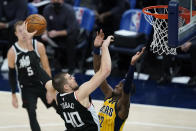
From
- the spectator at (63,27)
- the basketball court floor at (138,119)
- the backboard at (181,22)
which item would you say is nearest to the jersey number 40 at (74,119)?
the backboard at (181,22)

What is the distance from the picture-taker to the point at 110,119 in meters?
6.04

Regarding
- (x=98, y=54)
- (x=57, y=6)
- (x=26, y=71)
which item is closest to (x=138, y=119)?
(x=26, y=71)

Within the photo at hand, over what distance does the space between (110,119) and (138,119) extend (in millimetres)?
2539

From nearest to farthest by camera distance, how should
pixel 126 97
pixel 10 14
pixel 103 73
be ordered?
1. pixel 103 73
2. pixel 126 97
3. pixel 10 14

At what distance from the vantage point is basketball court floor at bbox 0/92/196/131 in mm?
8086

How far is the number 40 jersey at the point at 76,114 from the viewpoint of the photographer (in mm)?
5543

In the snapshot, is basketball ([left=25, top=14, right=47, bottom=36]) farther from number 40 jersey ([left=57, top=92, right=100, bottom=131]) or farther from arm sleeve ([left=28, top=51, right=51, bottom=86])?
number 40 jersey ([left=57, top=92, right=100, bottom=131])

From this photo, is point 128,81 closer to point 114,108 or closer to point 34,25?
point 114,108

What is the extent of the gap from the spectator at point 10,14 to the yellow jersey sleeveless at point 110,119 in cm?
560

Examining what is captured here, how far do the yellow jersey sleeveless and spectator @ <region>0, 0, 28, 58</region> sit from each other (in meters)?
5.60

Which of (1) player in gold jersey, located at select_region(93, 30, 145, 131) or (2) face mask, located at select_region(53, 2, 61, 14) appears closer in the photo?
(1) player in gold jersey, located at select_region(93, 30, 145, 131)

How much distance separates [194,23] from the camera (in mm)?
6023

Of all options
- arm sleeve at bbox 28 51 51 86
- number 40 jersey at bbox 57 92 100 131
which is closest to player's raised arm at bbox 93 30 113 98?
number 40 jersey at bbox 57 92 100 131

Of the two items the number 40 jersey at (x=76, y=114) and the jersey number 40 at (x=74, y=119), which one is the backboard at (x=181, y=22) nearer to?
the number 40 jersey at (x=76, y=114)
